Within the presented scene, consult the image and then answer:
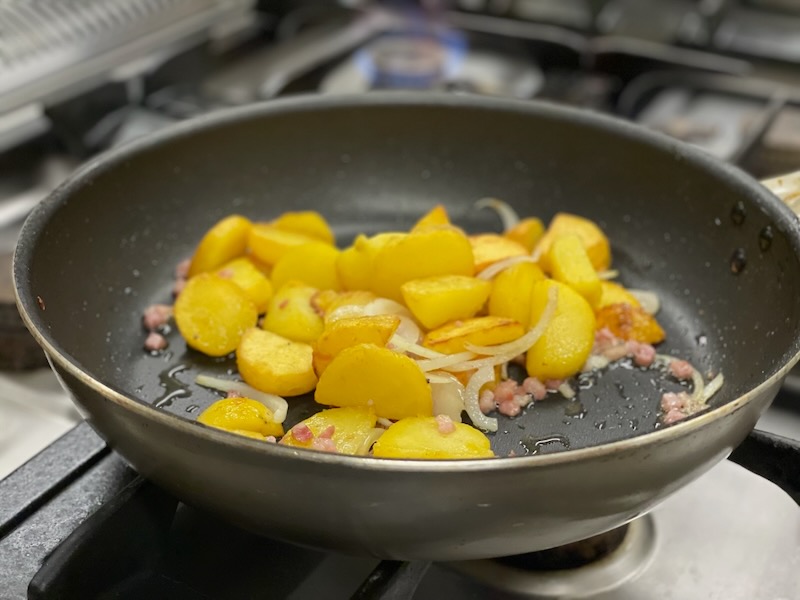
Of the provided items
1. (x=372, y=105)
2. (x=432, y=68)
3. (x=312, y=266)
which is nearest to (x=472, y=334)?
(x=312, y=266)

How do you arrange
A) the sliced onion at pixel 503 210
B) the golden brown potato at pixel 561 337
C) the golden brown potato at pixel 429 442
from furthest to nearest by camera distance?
1. the sliced onion at pixel 503 210
2. the golden brown potato at pixel 561 337
3. the golden brown potato at pixel 429 442

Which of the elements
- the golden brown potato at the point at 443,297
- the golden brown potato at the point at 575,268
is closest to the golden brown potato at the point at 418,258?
the golden brown potato at the point at 443,297

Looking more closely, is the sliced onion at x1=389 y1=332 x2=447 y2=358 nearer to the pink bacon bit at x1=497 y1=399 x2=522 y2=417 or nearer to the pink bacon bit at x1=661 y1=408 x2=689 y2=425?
the pink bacon bit at x1=497 y1=399 x2=522 y2=417

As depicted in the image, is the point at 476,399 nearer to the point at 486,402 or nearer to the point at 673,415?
the point at 486,402

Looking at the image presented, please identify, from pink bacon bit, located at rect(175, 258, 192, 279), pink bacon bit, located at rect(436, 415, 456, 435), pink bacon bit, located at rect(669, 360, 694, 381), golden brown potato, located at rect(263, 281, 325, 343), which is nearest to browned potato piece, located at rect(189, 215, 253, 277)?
pink bacon bit, located at rect(175, 258, 192, 279)

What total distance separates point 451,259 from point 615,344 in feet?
0.72

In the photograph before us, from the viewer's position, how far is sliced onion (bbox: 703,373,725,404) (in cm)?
91

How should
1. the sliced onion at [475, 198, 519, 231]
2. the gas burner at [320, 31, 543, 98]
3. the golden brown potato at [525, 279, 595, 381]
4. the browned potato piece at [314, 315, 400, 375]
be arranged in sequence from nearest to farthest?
the browned potato piece at [314, 315, 400, 375]
the golden brown potato at [525, 279, 595, 381]
the sliced onion at [475, 198, 519, 231]
the gas burner at [320, 31, 543, 98]

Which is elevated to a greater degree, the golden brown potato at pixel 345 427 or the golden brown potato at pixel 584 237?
the golden brown potato at pixel 584 237

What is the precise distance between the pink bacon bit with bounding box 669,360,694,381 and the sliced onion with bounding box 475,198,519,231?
340 mm

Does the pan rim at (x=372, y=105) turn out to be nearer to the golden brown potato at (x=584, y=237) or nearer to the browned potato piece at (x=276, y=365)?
the golden brown potato at (x=584, y=237)

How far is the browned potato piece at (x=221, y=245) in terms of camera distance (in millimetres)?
1072

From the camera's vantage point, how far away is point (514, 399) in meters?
0.90

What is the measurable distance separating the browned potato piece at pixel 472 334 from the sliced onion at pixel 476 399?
3cm
